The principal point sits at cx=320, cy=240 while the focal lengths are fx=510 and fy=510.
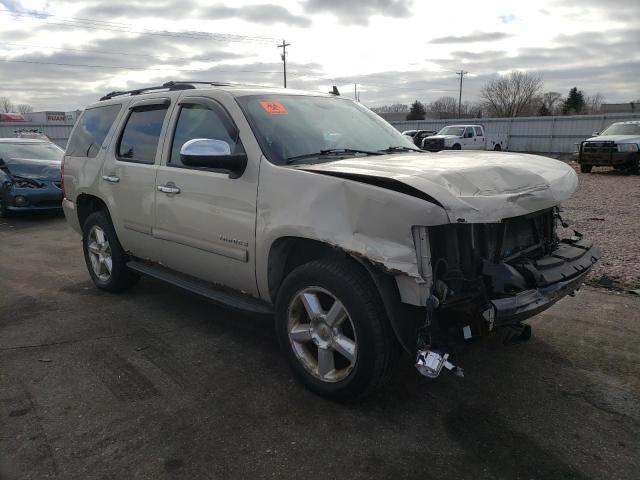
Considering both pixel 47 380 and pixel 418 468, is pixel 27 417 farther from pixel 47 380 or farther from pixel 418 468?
pixel 418 468

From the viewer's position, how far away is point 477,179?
2848 mm

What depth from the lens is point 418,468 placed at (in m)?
2.57

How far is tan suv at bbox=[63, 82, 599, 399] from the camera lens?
106 inches

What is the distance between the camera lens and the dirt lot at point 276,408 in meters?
2.61

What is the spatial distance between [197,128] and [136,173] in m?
0.86

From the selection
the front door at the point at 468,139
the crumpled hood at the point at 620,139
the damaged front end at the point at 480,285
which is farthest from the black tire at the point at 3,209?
the front door at the point at 468,139

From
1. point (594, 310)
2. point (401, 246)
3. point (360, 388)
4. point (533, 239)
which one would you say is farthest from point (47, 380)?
point (594, 310)

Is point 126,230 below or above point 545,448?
above

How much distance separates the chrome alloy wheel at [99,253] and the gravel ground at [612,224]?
5.08 m

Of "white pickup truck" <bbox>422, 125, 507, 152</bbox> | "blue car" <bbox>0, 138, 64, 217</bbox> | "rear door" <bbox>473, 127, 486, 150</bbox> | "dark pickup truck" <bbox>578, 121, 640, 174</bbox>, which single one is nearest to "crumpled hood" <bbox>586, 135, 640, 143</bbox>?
"dark pickup truck" <bbox>578, 121, 640, 174</bbox>

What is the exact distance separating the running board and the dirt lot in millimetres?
440

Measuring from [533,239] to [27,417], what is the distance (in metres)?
3.37

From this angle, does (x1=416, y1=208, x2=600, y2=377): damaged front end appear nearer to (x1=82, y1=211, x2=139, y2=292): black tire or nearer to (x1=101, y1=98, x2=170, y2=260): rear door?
(x1=101, y1=98, x2=170, y2=260): rear door

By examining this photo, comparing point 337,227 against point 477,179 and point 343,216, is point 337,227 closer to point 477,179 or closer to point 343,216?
point 343,216
